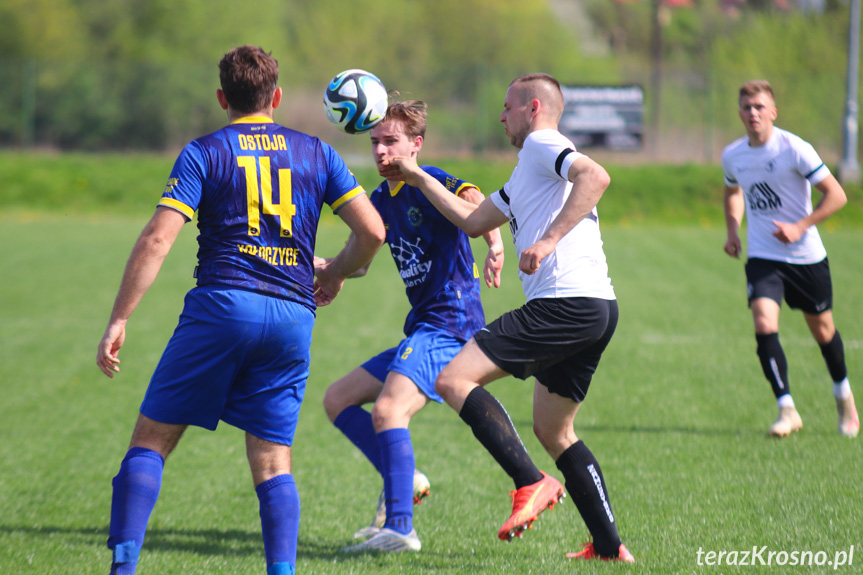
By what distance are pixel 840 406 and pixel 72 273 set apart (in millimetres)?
11634

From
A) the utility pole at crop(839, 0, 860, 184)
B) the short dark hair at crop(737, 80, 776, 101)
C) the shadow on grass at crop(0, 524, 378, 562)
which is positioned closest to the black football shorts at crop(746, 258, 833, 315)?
the short dark hair at crop(737, 80, 776, 101)

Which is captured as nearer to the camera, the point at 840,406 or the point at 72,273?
the point at 840,406

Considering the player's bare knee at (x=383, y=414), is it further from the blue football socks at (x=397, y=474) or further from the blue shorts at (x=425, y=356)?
the blue shorts at (x=425, y=356)

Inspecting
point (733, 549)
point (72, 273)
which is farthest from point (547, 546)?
point (72, 273)

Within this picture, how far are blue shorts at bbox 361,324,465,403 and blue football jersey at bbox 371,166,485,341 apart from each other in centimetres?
5

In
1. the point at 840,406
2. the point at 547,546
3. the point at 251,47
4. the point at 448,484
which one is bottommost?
the point at 840,406

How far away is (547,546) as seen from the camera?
12.9 ft

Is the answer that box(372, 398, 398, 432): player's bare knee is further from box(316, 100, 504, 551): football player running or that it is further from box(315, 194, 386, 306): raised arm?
box(315, 194, 386, 306): raised arm

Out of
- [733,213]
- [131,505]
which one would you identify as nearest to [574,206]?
[131,505]

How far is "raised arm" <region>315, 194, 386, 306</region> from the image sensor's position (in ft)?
11.1

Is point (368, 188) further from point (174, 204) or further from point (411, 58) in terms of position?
point (411, 58)

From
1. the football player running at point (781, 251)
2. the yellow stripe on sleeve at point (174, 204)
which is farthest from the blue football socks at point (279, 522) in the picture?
the football player running at point (781, 251)

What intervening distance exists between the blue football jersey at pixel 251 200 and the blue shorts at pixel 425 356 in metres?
0.97

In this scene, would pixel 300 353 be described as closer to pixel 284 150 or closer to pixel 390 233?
pixel 284 150
